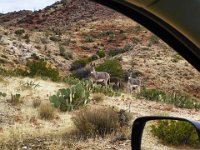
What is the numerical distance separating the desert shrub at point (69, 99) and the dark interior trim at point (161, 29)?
1072cm

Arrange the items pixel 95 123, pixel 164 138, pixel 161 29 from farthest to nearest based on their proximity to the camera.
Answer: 1. pixel 95 123
2. pixel 164 138
3. pixel 161 29

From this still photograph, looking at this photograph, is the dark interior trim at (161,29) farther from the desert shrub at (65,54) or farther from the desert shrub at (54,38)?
the desert shrub at (54,38)

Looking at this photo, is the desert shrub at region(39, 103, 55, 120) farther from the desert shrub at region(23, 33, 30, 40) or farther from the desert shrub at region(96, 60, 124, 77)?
the desert shrub at region(23, 33, 30, 40)

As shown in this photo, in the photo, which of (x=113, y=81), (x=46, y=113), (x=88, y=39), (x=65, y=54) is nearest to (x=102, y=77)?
(x=113, y=81)

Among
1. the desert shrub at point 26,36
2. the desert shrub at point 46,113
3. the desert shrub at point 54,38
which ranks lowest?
the desert shrub at point 46,113

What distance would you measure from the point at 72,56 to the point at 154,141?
1130 inches

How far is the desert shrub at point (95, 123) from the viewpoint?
9.61 m

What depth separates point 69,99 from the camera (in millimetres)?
12812

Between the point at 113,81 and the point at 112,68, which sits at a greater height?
the point at 112,68

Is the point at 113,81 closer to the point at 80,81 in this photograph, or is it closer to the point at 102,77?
the point at 102,77

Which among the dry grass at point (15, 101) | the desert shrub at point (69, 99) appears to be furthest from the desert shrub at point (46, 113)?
the dry grass at point (15, 101)

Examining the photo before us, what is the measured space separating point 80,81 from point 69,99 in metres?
6.11

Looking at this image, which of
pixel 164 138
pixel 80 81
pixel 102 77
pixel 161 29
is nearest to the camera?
pixel 161 29

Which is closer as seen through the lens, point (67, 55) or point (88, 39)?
point (67, 55)
